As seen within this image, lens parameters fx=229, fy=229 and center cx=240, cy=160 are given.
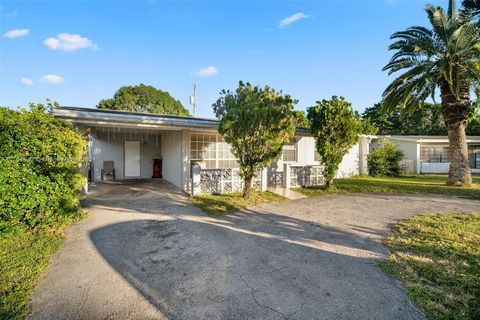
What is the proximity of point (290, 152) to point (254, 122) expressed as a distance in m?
5.94

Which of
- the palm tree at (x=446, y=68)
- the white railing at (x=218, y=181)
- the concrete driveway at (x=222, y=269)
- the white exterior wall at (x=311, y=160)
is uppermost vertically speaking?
the palm tree at (x=446, y=68)

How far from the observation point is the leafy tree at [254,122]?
292 inches

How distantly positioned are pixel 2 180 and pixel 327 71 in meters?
12.6

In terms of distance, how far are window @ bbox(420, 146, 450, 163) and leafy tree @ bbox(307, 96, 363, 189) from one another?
14.7 meters

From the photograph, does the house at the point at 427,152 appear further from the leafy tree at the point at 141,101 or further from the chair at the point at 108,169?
the leafy tree at the point at 141,101


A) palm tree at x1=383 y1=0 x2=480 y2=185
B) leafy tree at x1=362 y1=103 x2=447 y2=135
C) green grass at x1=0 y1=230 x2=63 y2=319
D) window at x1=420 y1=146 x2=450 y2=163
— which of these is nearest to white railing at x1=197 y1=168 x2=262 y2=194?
green grass at x1=0 y1=230 x2=63 y2=319

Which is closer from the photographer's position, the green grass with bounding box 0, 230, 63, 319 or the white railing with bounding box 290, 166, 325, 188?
the green grass with bounding box 0, 230, 63, 319

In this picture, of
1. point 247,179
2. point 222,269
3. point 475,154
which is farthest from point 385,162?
point 222,269

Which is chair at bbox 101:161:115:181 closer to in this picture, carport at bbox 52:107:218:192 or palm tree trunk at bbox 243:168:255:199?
carport at bbox 52:107:218:192

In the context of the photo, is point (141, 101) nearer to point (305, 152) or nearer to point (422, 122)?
point (305, 152)

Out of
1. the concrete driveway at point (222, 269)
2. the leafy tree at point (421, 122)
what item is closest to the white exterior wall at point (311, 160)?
the concrete driveway at point (222, 269)

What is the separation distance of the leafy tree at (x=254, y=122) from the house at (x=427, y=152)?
44.2ft

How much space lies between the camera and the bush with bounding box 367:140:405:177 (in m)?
16.1

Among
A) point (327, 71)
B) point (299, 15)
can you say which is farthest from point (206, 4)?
point (327, 71)
